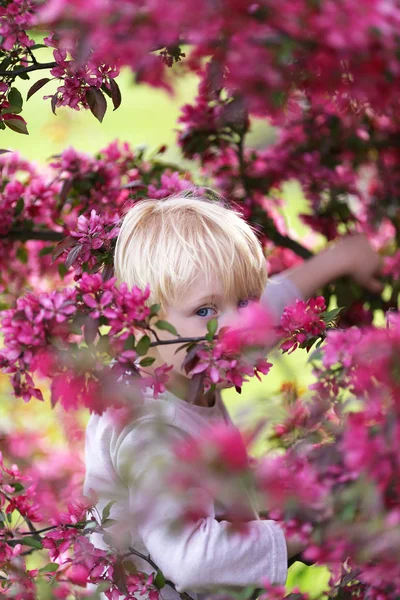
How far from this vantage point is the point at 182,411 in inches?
64.0

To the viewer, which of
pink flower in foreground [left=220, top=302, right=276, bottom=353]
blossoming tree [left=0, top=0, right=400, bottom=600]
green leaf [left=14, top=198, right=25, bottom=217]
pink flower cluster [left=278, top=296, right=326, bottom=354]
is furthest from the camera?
green leaf [left=14, top=198, right=25, bottom=217]

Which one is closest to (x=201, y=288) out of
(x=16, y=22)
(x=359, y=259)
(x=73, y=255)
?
(x=73, y=255)

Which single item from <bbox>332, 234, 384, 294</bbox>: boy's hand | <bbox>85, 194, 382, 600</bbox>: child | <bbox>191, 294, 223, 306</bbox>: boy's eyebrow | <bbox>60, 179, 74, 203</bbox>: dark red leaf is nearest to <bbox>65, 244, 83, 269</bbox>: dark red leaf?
<bbox>85, 194, 382, 600</bbox>: child

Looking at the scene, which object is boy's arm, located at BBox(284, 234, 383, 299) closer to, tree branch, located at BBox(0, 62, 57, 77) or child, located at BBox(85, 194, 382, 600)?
child, located at BBox(85, 194, 382, 600)

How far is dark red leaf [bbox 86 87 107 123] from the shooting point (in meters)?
1.42

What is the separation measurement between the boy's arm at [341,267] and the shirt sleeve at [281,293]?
0.10 feet

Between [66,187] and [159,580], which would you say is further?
[66,187]

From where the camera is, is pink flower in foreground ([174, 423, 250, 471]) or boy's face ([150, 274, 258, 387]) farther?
boy's face ([150, 274, 258, 387])

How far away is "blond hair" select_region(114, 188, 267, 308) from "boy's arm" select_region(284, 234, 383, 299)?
76cm

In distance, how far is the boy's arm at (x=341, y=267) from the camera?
7.78ft

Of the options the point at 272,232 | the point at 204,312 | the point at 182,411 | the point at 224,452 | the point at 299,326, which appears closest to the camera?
the point at 224,452

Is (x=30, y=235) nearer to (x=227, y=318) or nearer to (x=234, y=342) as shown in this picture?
(x=227, y=318)

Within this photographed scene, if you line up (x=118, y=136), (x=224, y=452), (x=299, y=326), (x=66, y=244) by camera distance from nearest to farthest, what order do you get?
(x=224, y=452), (x=299, y=326), (x=66, y=244), (x=118, y=136)

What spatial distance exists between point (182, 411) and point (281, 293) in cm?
73
